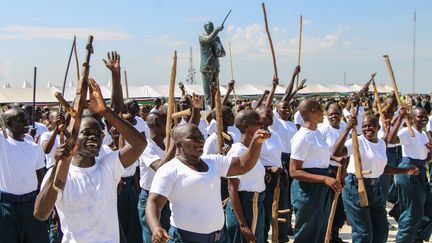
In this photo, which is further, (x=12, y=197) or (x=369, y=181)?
(x=369, y=181)

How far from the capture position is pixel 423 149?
7340 millimetres

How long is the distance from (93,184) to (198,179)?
70 centimetres

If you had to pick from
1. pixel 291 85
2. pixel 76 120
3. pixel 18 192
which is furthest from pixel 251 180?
pixel 291 85

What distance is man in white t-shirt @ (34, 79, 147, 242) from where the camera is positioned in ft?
11.7

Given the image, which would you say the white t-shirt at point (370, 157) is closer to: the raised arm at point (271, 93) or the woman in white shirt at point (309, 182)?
the woman in white shirt at point (309, 182)

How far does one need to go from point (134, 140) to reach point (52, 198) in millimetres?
675

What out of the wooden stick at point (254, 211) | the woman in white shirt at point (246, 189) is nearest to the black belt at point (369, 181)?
the woman in white shirt at point (246, 189)

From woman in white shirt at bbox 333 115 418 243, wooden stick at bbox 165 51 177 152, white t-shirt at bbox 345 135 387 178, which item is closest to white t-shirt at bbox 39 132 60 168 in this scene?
wooden stick at bbox 165 51 177 152

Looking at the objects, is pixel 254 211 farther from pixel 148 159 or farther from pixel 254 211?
pixel 148 159

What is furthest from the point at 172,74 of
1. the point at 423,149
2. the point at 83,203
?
the point at 423,149

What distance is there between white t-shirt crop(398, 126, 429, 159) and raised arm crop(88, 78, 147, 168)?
4.62 metres

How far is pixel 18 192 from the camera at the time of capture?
5355 mm

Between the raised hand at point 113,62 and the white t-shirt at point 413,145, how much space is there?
4.58 m

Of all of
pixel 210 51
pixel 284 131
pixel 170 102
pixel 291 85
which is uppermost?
pixel 210 51
